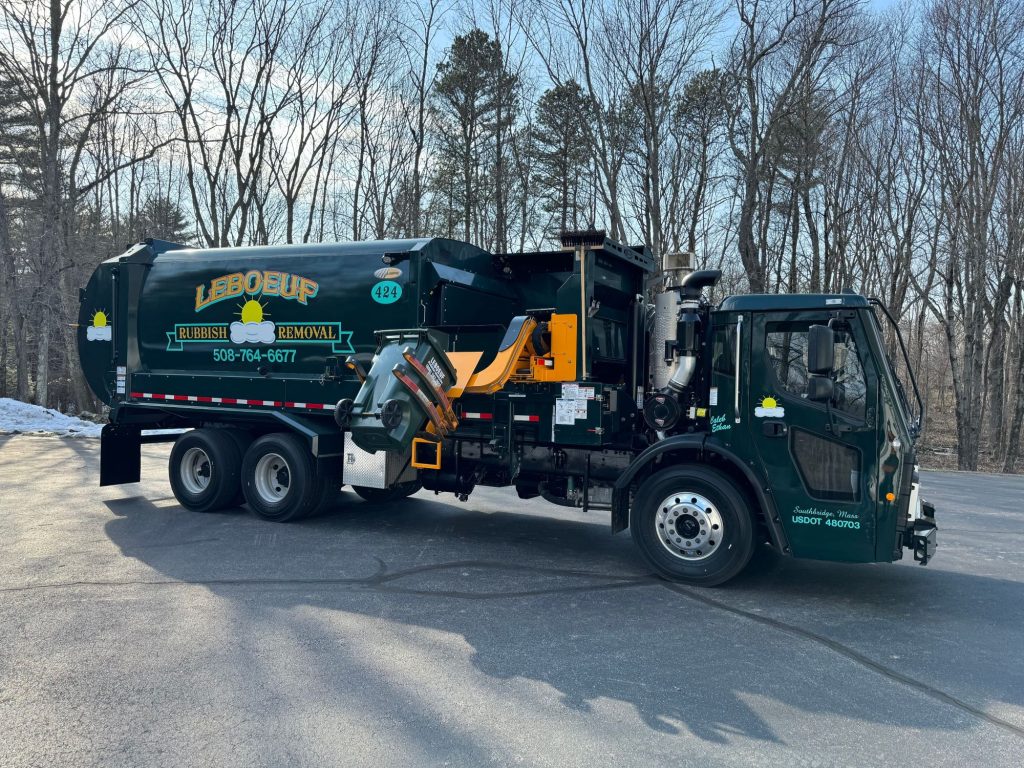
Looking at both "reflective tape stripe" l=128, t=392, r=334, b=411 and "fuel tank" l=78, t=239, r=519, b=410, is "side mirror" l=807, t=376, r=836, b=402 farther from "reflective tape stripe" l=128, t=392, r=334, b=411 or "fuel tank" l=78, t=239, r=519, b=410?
"reflective tape stripe" l=128, t=392, r=334, b=411

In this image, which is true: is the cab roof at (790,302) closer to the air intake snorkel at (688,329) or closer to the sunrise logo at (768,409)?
the air intake snorkel at (688,329)

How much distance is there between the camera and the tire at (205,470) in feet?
28.9

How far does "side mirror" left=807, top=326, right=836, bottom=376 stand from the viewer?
17.4ft

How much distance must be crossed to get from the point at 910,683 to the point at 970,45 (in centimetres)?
2233

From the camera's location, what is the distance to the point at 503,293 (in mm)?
8062

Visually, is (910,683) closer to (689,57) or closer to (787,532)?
(787,532)

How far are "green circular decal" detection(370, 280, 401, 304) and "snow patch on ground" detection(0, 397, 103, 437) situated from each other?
13278 mm

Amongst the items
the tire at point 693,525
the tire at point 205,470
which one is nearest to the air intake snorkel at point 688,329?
the tire at point 693,525

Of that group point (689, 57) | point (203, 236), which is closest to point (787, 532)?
point (689, 57)

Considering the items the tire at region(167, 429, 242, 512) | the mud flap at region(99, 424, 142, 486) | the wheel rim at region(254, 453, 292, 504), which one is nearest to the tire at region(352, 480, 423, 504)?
the wheel rim at region(254, 453, 292, 504)

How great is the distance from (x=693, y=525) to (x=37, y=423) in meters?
19.3

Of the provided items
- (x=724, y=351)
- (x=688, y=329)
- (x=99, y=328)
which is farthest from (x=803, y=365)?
(x=99, y=328)

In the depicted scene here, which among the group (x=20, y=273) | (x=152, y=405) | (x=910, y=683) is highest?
(x=20, y=273)

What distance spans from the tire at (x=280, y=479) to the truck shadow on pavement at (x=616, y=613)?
0.26 m
